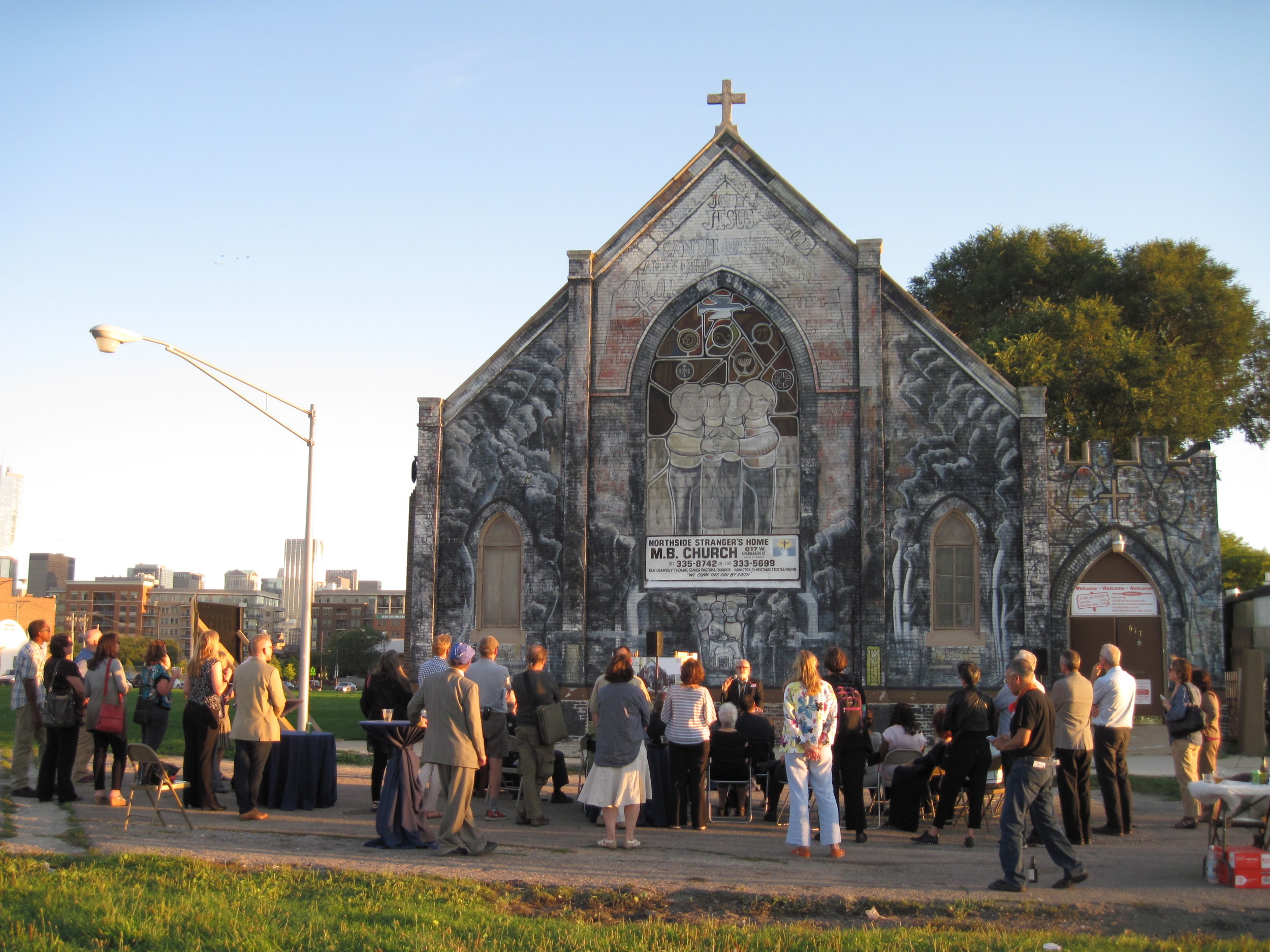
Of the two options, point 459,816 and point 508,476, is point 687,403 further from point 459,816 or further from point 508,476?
point 459,816

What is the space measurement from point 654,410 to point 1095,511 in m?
9.11

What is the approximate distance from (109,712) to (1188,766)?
12.4 meters

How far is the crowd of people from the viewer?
10.4m

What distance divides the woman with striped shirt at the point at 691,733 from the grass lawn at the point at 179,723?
6.46 m

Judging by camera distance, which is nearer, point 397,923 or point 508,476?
point 397,923

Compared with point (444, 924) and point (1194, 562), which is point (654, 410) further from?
point (444, 924)

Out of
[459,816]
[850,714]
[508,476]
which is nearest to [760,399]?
[508,476]

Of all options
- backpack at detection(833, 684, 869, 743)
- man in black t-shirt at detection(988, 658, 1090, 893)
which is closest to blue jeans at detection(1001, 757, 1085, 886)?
man in black t-shirt at detection(988, 658, 1090, 893)

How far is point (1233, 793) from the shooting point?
31.3 ft

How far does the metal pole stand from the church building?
3762mm

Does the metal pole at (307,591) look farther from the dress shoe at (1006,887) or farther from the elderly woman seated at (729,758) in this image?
the dress shoe at (1006,887)

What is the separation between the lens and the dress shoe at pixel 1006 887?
9.23m

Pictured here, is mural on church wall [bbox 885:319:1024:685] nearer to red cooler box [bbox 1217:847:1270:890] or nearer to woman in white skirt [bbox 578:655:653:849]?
woman in white skirt [bbox 578:655:653:849]

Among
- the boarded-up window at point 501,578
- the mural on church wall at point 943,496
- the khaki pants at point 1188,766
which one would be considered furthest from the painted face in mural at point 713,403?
the khaki pants at point 1188,766
